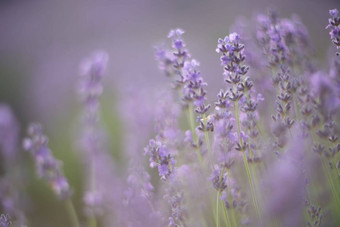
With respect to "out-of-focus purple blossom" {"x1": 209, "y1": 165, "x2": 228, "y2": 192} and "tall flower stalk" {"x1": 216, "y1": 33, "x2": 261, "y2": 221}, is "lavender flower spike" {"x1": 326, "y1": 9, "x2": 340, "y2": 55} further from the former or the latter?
"out-of-focus purple blossom" {"x1": 209, "y1": 165, "x2": 228, "y2": 192}

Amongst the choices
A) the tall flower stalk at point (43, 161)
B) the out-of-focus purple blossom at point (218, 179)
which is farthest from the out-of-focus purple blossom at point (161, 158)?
the tall flower stalk at point (43, 161)

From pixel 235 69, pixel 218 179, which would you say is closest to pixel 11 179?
pixel 218 179

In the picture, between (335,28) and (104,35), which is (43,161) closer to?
(335,28)

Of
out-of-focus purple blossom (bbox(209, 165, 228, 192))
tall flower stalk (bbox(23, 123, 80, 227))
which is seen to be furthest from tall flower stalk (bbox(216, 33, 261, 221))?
tall flower stalk (bbox(23, 123, 80, 227))

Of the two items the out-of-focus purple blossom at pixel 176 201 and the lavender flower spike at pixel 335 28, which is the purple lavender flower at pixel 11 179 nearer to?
the out-of-focus purple blossom at pixel 176 201

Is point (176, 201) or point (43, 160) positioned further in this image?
point (43, 160)

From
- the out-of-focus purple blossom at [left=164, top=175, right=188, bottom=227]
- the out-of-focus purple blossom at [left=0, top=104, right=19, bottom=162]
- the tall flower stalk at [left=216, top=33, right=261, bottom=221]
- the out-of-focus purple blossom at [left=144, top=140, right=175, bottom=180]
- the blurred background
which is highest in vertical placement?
the blurred background

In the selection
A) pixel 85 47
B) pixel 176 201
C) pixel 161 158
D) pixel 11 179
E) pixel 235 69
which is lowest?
pixel 176 201

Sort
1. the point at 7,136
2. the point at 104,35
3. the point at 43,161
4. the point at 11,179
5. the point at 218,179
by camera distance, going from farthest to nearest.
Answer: the point at 104,35, the point at 7,136, the point at 11,179, the point at 43,161, the point at 218,179
